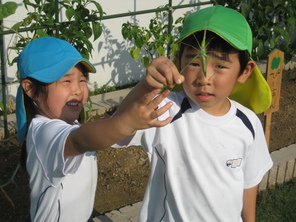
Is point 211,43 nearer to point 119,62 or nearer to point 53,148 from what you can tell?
point 53,148

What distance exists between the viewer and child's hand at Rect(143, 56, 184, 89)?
1.48 metres

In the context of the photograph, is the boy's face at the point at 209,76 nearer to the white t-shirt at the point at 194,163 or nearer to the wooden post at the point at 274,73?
the white t-shirt at the point at 194,163

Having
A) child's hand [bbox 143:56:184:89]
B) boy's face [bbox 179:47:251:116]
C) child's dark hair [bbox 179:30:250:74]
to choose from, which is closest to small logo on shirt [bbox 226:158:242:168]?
boy's face [bbox 179:47:251:116]

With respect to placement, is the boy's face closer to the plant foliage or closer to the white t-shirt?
the white t-shirt

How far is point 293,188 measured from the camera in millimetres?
3762

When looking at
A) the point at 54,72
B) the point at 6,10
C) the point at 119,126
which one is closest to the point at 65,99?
the point at 54,72

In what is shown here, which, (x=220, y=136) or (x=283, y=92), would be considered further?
(x=283, y=92)

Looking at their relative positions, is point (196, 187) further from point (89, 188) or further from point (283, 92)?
point (283, 92)

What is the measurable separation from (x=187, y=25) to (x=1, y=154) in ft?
7.98

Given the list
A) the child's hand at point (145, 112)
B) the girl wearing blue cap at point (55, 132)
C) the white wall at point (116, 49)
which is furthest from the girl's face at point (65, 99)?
the white wall at point (116, 49)

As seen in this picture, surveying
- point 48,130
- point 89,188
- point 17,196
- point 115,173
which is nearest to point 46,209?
point 89,188

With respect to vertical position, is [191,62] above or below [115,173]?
→ above

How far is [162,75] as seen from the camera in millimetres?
1509

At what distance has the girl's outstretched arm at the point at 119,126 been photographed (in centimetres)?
141
